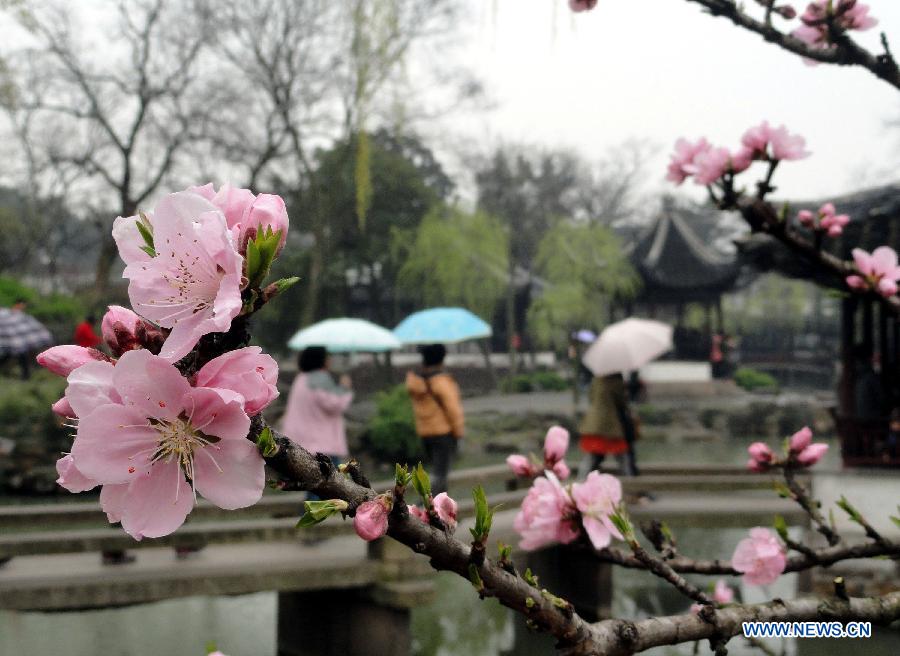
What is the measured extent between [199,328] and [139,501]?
0.18 metres

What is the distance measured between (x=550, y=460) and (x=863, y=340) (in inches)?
323

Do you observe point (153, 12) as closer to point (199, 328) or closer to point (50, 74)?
point (50, 74)

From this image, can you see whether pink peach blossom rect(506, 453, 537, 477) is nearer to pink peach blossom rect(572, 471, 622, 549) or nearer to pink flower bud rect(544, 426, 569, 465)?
pink flower bud rect(544, 426, 569, 465)

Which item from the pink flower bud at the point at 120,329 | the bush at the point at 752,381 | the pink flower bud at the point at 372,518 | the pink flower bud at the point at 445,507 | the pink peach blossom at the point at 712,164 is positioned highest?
the pink peach blossom at the point at 712,164

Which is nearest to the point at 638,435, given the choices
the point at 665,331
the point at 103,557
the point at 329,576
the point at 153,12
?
the point at 665,331

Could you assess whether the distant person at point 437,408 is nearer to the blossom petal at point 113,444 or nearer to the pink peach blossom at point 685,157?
the pink peach blossom at point 685,157

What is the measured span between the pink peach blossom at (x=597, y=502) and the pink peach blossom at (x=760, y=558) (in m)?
0.33

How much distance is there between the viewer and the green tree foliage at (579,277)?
21.1 metres

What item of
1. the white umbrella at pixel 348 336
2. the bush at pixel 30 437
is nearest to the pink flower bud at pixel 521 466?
the white umbrella at pixel 348 336

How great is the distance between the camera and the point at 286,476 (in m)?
0.77

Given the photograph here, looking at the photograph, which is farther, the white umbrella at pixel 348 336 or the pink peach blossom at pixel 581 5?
the white umbrella at pixel 348 336

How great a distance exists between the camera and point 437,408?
5723 millimetres

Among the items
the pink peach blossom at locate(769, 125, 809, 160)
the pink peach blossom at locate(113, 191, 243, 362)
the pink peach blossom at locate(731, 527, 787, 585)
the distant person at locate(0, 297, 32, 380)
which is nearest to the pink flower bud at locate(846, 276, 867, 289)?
the pink peach blossom at locate(769, 125, 809, 160)

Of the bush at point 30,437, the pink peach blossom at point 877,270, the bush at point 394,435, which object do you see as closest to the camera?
the pink peach blossom at point 877,270
